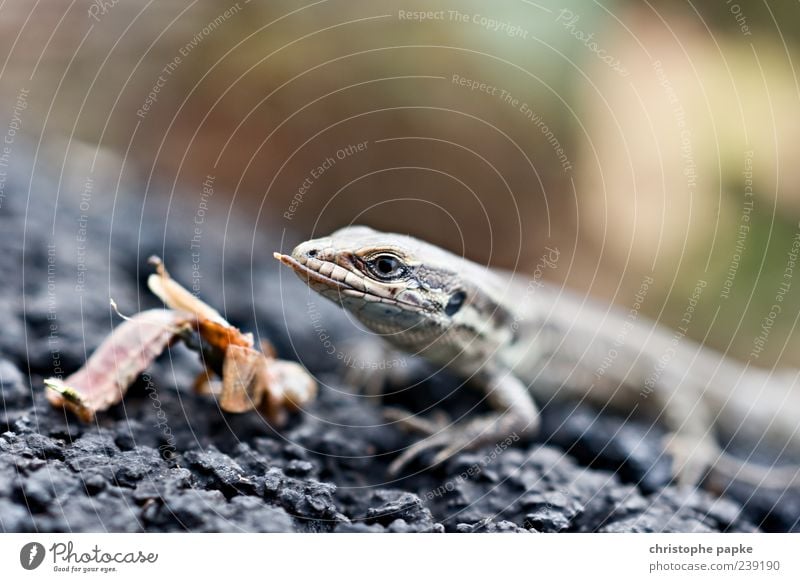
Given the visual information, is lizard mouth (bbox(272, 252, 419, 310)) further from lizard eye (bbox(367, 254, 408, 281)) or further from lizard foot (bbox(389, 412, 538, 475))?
lizard foot (bbox(389, 412, 538, 475))

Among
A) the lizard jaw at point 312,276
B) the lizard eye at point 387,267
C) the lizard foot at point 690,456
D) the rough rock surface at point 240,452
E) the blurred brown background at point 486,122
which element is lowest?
the rough rock surface at point 240,452

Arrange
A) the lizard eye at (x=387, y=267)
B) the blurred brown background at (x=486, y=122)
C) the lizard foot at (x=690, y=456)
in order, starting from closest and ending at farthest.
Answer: the lizard eye at (x=387, y=267)
the lizard foot at (x=690, y=456)
the blurred brown background at (x=486, y=122)

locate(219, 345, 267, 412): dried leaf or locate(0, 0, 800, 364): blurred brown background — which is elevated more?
locate(0, 0, 800, 364): blurred brown background

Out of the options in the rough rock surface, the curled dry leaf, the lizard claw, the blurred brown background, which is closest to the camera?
the rough rock surface

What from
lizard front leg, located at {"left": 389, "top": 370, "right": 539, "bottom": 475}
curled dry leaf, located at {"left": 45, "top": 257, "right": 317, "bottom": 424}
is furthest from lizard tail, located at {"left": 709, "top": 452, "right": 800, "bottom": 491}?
curled dry leaf, located at {"left": 45, "top": 257, "right": 317, "bottom": 424}

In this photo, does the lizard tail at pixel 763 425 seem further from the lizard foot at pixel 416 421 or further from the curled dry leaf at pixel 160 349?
the curled dry leaf at pixel 160 349

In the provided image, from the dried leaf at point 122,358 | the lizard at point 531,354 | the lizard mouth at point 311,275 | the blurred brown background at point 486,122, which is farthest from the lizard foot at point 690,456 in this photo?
the dried leaf at point 122,358

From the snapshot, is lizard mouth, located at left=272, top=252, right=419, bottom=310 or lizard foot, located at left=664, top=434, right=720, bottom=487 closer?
lizard mouth, located at left=272, top=252, right=419, bottom=310

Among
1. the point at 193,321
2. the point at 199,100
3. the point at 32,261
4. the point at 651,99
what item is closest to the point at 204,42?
the point at 199,100
